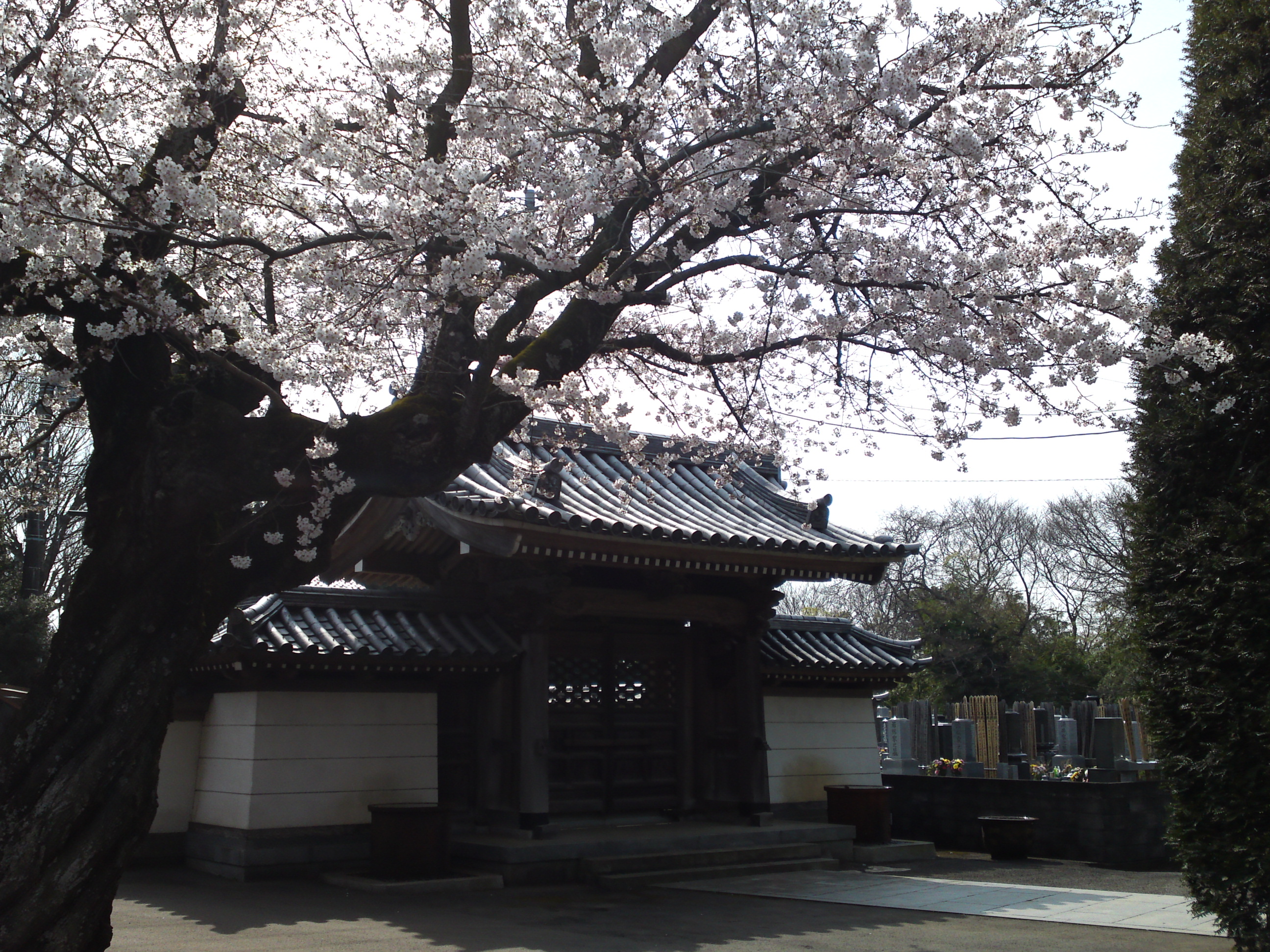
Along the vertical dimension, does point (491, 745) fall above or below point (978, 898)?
above

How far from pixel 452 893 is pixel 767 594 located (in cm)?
512

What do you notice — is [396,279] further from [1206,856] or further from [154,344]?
[1206,856]

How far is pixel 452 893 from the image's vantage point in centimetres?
973

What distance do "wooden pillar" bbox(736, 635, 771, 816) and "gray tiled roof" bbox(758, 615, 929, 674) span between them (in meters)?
0.22

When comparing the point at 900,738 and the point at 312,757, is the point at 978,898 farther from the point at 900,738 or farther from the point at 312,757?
the point at 900,738

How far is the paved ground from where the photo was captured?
753 centimetres

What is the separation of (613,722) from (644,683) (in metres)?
0.70

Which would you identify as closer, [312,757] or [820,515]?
[312,757]

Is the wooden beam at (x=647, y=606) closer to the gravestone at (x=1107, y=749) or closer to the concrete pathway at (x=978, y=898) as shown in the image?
the concrete pathway at (x=978, y=898)

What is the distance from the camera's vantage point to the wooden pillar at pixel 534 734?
36.0ft

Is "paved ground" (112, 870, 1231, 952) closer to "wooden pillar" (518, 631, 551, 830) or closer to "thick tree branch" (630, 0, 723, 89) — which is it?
"wooden pillar" (518, 631, 551, 830)

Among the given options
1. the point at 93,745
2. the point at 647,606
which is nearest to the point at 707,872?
the point at 647,606

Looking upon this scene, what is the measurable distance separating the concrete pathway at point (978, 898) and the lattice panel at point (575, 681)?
2.57 metres

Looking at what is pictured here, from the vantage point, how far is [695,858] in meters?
11.1
